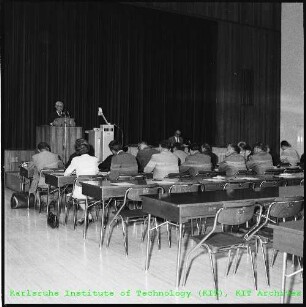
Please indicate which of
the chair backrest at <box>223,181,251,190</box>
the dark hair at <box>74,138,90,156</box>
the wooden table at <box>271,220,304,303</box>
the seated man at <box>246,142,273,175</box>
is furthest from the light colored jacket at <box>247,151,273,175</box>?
the wooden table at <box>271,220,304,303</box>

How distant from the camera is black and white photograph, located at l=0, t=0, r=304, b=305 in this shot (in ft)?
13.2

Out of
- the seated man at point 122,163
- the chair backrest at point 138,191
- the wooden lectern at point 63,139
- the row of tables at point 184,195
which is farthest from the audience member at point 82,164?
the wooden lectern at point 63,139

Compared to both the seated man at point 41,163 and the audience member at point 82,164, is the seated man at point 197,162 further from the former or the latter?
the seated man at point 41,163

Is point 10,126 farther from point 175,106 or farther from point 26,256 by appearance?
point 26,256

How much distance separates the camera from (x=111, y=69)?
14039 mm

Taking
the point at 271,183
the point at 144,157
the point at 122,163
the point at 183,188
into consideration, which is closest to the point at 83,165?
the point at 122,163

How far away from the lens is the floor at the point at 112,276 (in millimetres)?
3785

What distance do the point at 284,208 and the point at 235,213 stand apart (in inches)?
20.9

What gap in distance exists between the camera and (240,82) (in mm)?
16406

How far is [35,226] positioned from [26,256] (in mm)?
1569

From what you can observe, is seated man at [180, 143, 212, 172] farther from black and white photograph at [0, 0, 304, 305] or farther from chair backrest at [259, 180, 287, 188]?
chair backrest at [259, 180, 287, 188]

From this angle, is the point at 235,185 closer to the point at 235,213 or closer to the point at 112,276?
the point at 235,213

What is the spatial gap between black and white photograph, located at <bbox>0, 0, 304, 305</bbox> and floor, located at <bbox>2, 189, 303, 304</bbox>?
0.8 inches

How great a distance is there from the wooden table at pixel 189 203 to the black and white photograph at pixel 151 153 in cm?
2
